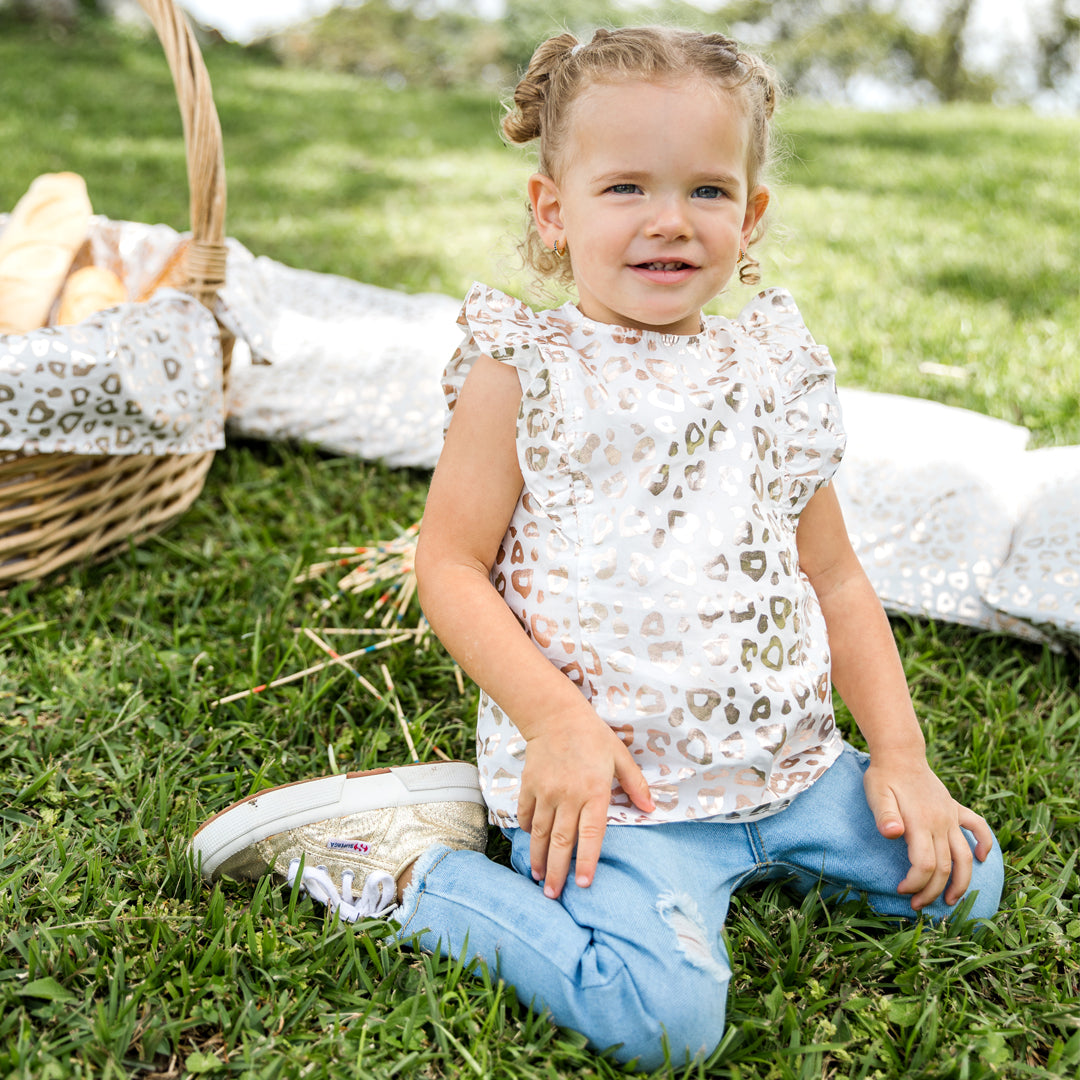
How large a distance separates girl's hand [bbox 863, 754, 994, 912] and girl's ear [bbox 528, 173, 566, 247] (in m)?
0.77

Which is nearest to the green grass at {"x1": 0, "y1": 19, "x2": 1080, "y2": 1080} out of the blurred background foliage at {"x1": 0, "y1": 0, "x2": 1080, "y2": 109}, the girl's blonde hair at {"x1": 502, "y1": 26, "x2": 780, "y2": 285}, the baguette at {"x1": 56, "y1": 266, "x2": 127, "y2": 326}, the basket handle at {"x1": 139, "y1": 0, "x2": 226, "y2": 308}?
the girl's blonde hair at {"x1": 502, "y1": 26, "x2": 780, "y2": 285}

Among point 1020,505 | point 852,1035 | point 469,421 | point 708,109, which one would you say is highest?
point 708,109

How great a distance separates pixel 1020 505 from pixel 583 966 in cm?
133

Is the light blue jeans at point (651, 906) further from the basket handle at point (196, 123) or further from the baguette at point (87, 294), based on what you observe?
the baguette at point (87, 294)

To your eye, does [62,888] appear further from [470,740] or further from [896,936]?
[896,936]

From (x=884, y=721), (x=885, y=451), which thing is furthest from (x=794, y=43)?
(x=884, y=721)

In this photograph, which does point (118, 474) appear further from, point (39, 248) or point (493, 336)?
point (493, 336)

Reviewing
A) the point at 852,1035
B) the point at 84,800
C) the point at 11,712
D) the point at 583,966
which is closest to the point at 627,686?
the point at 583,966

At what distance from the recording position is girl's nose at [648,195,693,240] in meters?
1.15

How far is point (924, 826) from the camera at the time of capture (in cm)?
126

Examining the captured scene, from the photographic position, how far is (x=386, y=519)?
2131 millimetres

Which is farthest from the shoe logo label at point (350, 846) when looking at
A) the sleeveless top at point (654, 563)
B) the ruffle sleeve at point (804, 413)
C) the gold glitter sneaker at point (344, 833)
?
the ruffle sleeve at point (804, 413)

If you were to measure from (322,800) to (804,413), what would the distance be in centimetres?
77

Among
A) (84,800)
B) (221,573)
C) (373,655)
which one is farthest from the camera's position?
(221,573)
